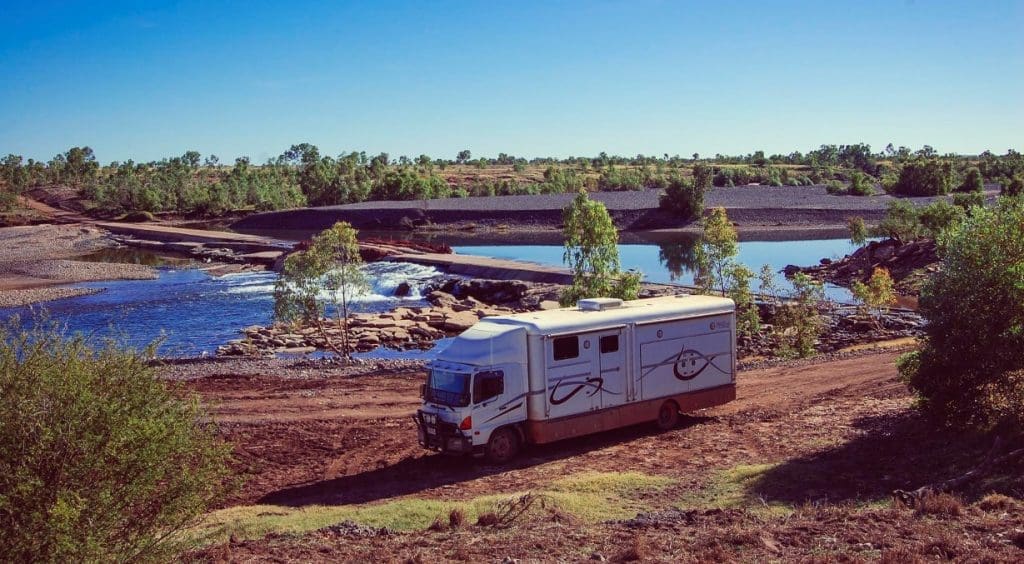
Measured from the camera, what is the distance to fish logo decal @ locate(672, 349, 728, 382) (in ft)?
76.3

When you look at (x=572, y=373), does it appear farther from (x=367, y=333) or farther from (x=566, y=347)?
(x=367, y=333)

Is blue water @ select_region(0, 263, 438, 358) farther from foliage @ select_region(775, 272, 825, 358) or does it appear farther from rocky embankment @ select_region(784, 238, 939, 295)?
rocky embankment @ select_region(784, 238, 939, 295)

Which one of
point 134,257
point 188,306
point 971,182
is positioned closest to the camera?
point 188,306

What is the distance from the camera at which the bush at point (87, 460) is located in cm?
1002

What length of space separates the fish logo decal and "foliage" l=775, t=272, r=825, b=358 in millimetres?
14052

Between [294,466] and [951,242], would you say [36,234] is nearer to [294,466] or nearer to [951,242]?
[294,466]

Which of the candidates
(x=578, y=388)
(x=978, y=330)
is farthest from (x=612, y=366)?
(x=978, y=330)

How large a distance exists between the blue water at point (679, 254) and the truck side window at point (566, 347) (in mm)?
47750

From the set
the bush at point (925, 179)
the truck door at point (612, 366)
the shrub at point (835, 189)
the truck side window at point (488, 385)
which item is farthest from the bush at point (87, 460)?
the shrub at point (835, 189)

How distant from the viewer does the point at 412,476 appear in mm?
20250

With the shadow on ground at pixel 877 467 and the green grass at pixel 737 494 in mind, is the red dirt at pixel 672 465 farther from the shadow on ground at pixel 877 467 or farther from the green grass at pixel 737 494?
the green grass at pixel 737 494

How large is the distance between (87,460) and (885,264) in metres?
68.7

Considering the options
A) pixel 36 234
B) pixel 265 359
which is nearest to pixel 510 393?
pixel 265 359

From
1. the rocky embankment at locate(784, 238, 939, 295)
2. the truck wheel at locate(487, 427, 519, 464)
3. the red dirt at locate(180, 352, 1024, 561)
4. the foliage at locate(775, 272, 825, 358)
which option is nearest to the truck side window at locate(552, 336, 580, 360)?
the truck wheel at locate(487, 427, 519, 464)
